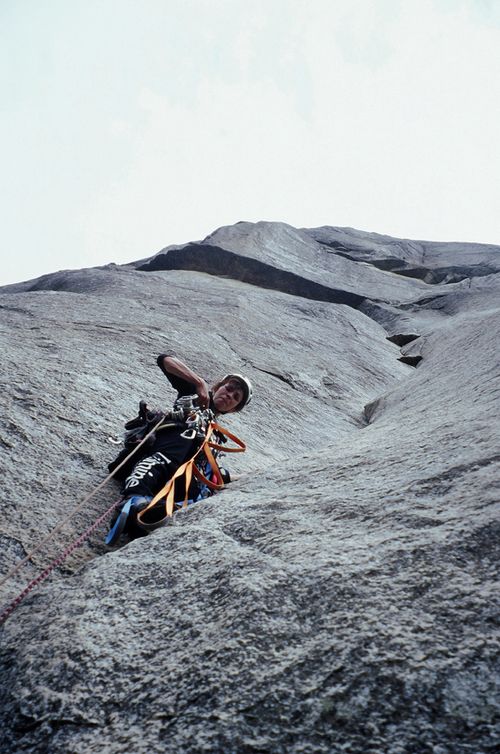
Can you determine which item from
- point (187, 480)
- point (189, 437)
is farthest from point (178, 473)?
point (189, 437)

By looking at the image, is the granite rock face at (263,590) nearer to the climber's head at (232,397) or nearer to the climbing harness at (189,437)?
the climbing harness at (189,437)

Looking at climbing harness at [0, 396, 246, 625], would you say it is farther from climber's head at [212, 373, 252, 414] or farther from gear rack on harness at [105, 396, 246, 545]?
climber's head at [212, 373, 252, 414]

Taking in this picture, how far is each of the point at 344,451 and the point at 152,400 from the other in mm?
2208

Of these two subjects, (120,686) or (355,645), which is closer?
(355,645)

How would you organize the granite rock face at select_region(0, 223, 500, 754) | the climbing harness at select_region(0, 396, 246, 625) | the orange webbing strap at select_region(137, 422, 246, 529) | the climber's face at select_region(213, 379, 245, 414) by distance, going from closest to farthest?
the granite rock face at select_region(0, 223, 500, 754) → the orange webbing strap at select_region(137, 422, 246, 529) → the climbing harness at select_region(0, 396, 246, 625) → the climber's face at select_region(213, 379, 245, 414)

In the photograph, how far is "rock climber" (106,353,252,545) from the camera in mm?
3029

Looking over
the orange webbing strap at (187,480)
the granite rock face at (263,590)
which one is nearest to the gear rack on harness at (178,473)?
the orange webbing strap at (187,480)

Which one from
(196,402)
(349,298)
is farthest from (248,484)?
(349,298)

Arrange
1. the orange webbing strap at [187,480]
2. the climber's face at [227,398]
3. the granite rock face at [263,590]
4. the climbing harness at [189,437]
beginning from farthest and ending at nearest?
the climber's face at [227,398]
the climbing harness at [189,437]
the orange webbing strap at [187,480]
the granite rock face at [263,590]

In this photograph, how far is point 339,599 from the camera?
1.80 metres

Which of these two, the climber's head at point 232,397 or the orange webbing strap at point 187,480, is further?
the climber's head at point 232,397

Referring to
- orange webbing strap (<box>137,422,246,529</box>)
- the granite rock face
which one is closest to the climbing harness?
orange webbing strap (<box>137,422,246,529</box>)

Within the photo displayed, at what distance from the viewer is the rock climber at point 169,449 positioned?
303 centimetres

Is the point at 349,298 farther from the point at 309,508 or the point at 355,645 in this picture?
the point at 355,645
